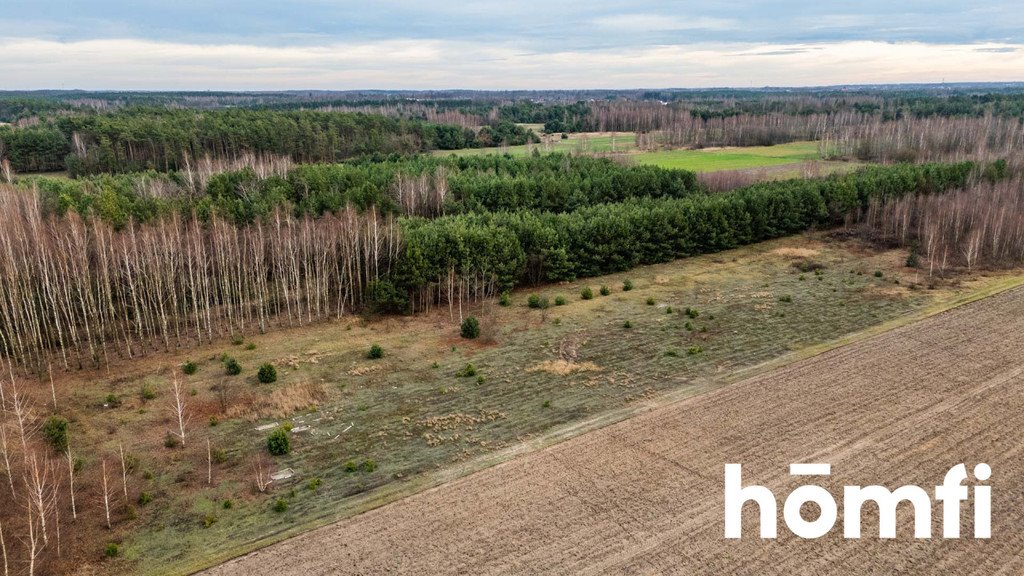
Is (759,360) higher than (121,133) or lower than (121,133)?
lower

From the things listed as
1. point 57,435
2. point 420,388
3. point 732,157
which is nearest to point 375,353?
point 420,388

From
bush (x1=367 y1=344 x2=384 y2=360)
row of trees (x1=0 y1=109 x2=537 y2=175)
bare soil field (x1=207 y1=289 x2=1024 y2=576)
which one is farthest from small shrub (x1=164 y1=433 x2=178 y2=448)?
row of trees (x1=0 y1=109 x2=537 y2=175)

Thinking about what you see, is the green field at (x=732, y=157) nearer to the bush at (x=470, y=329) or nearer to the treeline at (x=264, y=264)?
the treeline at (x=264, y=264)

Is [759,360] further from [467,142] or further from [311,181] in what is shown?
[467,142]

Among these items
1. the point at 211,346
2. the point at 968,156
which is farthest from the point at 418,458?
the point at 968,156

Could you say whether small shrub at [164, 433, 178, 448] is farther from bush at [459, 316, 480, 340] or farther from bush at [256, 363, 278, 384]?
bush at [459, 316, 480, 340]

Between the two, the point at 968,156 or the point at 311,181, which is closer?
the point at 311,181

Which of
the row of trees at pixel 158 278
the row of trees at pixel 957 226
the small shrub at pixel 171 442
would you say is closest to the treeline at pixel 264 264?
the row of trees at pixel 158 278
